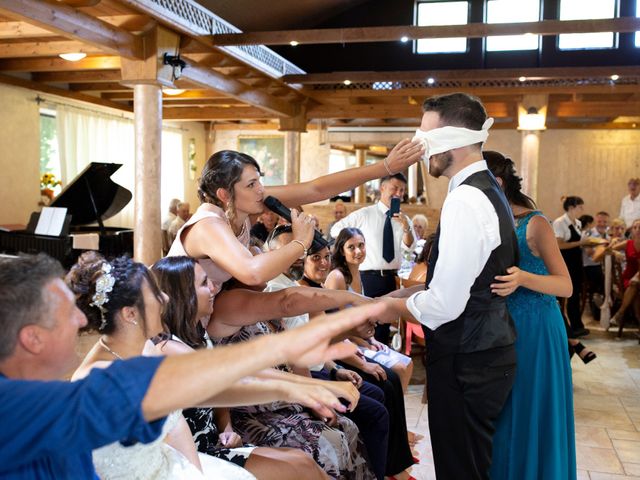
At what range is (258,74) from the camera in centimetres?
970

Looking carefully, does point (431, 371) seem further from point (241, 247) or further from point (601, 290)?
point (601, 290)

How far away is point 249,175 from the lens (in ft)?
8.14

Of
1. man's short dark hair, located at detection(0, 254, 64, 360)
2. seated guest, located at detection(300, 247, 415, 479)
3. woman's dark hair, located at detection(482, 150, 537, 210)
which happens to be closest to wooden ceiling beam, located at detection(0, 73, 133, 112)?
seated guest, located at detection(300, 247, 415, 479)

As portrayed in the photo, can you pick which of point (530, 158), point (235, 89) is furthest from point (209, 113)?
point (530, 158)

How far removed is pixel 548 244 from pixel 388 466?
57.6 inches

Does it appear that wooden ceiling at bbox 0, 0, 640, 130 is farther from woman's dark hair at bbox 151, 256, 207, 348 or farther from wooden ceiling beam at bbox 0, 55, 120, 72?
woman's dark hair at bbox 151, 256, 207, 348

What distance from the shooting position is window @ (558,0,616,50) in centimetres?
1364

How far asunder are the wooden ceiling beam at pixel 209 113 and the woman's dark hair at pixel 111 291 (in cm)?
1195

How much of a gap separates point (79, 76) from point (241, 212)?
9.21 metres

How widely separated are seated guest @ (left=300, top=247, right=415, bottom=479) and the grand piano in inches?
182

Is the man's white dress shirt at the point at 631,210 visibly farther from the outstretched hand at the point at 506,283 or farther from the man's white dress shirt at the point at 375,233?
the outstretched hand at the point at 506,283

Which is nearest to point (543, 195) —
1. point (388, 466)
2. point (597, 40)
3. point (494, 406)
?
point (597, 40)

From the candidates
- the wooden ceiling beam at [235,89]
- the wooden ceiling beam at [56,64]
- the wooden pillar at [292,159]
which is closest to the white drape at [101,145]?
the wooden ceiling beam at [56,64]

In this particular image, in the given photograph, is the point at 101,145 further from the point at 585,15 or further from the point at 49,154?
the point at 585,15
